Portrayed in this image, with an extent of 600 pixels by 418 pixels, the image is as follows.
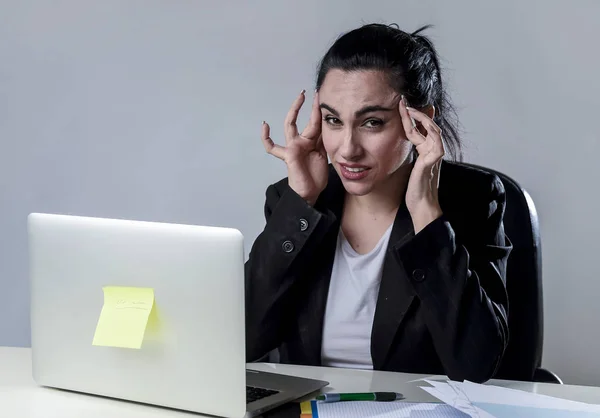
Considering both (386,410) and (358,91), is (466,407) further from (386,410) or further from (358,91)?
(358,91)

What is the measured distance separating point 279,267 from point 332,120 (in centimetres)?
35

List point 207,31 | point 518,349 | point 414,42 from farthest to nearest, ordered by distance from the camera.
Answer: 1. point 207,31
2. point 414,42
3. point 518,349

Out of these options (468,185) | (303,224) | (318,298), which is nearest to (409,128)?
(468,185)

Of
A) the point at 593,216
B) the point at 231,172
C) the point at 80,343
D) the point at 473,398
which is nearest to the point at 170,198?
the point at 231,172

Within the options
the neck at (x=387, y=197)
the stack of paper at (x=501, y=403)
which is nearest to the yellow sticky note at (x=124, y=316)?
the stack of paper at (x=501, y=403)

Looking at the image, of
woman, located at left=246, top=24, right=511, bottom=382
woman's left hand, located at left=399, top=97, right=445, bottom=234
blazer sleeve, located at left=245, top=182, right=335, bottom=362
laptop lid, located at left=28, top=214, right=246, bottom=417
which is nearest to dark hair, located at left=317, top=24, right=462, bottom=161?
woman, located at left=246, top=24, right=511, bottom=382

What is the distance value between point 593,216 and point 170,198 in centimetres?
142

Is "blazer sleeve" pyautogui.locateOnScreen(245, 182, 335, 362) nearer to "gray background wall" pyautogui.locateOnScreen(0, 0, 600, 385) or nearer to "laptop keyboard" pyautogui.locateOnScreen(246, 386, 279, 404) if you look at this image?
"laptop keyboard" pyautogui.locateOnScreen(246, 386, 279, 404)

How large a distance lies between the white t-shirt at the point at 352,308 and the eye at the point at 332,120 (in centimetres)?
28

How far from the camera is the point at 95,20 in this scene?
295 cm

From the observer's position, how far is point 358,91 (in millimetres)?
1821

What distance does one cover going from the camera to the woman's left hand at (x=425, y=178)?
1.72 m

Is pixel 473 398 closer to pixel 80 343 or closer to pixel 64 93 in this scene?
pixel 80 343

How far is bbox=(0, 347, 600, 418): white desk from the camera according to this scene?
49.6 inches
